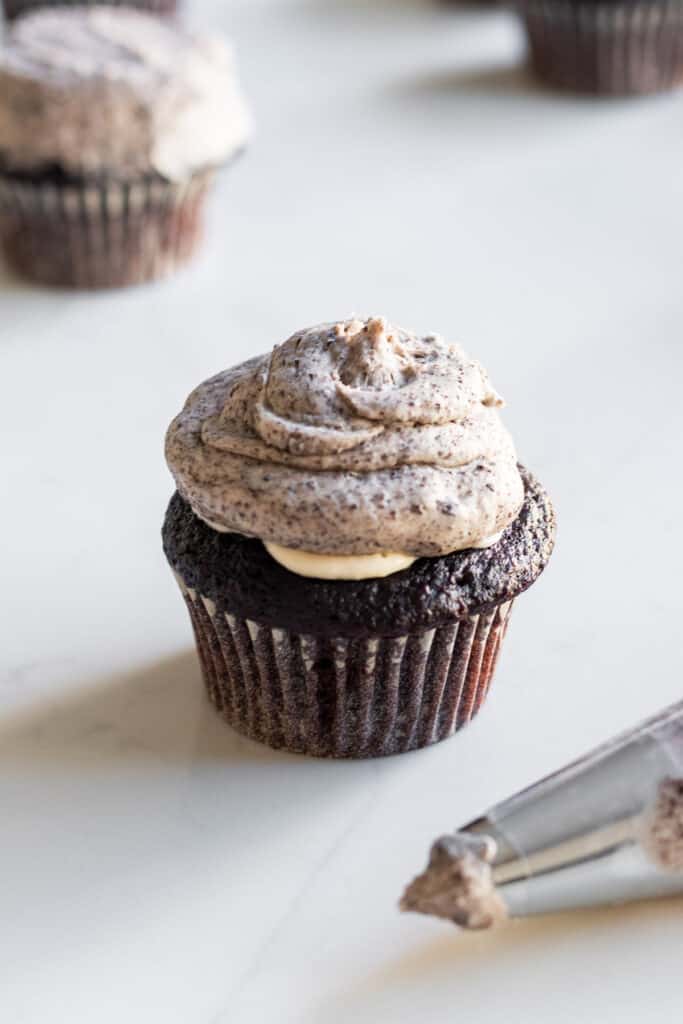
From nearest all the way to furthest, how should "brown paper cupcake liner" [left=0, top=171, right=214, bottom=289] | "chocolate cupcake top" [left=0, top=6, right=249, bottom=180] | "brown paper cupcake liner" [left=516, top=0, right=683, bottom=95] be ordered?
"chocolate cupcake top" [left=0, top=6, right=249, bottom=180], "brown paper cupcake liner" [left=0, top=171, right=214, bottom=289], "brown paper cupcake liner" [left=516, top=0, right=683, bottom=95]

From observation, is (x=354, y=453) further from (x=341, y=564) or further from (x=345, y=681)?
(x=345, y=681)

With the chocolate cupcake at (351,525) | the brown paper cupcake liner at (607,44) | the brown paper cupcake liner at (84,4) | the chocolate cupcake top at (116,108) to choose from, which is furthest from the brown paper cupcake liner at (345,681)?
the brown paper cupcake liner at (84,4)

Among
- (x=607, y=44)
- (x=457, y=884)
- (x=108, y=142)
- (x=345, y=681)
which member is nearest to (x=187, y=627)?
(x=345, y=681)

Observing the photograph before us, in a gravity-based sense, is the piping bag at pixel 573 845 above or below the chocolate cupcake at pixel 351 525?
below

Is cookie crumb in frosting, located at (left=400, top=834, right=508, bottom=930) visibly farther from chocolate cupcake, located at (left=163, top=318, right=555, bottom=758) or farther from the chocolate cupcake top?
the chocolate cupcake top

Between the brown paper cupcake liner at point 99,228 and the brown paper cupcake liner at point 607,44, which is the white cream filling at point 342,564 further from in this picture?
the brown paper cupcake liner at point 607,44

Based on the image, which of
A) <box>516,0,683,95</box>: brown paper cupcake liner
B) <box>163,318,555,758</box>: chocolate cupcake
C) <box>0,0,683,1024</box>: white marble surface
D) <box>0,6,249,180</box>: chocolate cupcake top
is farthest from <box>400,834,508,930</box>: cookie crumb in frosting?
<box>516,0,683,95</box>: brown paper cupcake liner
